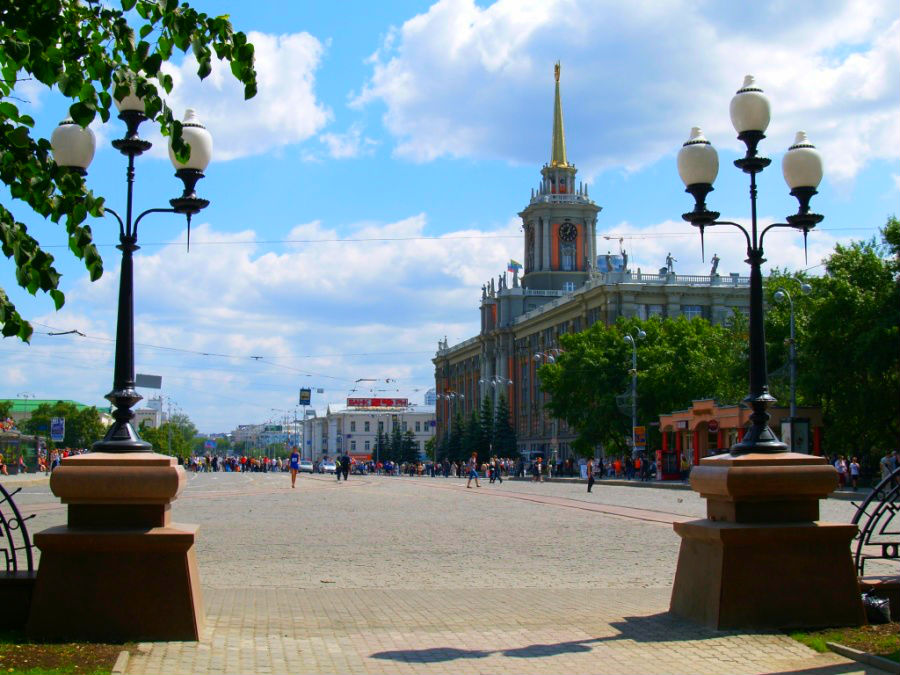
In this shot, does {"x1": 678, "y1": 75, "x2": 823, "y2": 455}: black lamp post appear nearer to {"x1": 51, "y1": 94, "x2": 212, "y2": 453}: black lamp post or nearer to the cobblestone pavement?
the cobblestone pavement

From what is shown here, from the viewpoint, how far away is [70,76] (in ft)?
20.7

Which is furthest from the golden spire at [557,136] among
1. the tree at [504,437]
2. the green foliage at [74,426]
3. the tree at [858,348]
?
the tree at [858,348]

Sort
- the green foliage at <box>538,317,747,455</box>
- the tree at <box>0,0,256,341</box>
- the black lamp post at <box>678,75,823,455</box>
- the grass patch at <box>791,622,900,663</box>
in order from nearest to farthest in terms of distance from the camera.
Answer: the tree at <box>0,0,256,341</box> < the grass patch at <box>791,622,900,663</box> < the black lamp post at <box>678,75,823,455</box> < the green foliage at <box>538,317,747,455</box>

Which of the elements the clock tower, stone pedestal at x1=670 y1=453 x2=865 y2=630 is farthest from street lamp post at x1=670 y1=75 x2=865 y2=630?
the clock tower

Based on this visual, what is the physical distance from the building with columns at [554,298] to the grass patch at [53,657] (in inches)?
3615

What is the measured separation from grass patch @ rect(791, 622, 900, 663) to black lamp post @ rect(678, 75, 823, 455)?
171cm

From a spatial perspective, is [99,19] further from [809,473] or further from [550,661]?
[809,473]

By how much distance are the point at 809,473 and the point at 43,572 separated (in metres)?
6.09

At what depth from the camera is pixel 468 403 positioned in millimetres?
154250

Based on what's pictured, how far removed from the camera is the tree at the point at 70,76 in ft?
20.4

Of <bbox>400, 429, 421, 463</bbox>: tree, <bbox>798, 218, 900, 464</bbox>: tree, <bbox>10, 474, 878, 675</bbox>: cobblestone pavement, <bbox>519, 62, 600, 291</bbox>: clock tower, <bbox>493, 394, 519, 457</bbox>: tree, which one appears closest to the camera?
<bbox>10, 474, 878, 675</bbox>: cobblestone pavement

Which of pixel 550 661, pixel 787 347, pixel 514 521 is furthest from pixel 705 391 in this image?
pixel 550 661

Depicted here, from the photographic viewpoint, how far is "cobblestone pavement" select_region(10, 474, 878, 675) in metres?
7.83

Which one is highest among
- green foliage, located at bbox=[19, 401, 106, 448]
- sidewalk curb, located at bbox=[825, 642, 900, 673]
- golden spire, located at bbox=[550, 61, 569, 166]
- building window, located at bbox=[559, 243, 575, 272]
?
golden spire, located at bbox=[550, 61, 569, 166]
